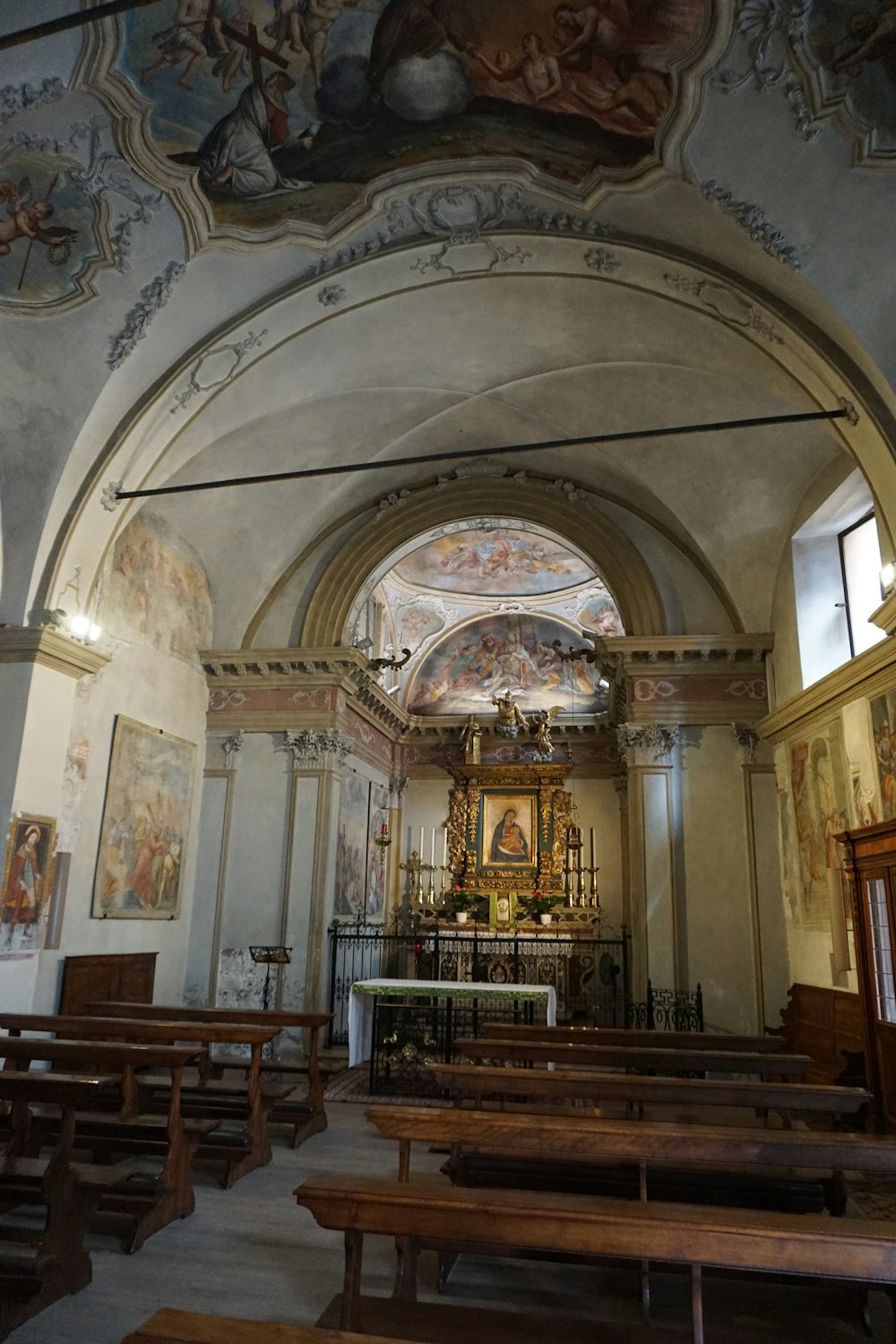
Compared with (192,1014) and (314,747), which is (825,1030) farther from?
(314,747)

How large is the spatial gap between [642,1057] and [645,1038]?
106 cm

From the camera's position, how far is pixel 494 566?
20.4m

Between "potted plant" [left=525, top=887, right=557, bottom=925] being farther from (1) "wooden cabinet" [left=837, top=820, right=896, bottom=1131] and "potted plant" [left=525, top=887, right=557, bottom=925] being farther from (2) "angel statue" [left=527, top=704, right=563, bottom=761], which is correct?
(1) "wooden cabinet" [left=837, top=820, right=896, bottom=1131]

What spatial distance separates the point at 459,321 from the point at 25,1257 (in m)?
9.63

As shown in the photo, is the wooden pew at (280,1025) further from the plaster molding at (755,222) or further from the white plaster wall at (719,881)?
the plaster molding at (755,222)

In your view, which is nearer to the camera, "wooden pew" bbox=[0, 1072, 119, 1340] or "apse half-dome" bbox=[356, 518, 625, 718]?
"wooden pew" bbox=[0, 1072, 119, 1340]

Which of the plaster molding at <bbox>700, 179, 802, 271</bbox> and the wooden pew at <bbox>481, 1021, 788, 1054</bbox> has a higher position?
the plaster molding at <bbox>700, 179, 802, 271</bbox>

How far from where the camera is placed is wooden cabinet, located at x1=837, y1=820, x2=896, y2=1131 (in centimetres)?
823

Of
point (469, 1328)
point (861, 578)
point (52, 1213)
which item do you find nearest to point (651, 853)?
point (861, 578)

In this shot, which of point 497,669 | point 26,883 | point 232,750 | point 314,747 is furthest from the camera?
point 497,669

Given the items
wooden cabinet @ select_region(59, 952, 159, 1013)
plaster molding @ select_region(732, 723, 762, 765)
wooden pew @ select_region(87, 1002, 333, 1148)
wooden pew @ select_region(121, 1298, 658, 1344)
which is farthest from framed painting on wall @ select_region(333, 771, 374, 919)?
wooden pew @ select_region(121, 1298, 658, 1344)

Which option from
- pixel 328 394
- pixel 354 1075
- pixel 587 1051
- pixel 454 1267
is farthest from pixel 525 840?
pixel 454 1267

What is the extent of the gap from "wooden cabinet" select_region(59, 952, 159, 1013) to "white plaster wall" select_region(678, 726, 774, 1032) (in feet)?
23.6

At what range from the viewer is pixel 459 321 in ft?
35.1
